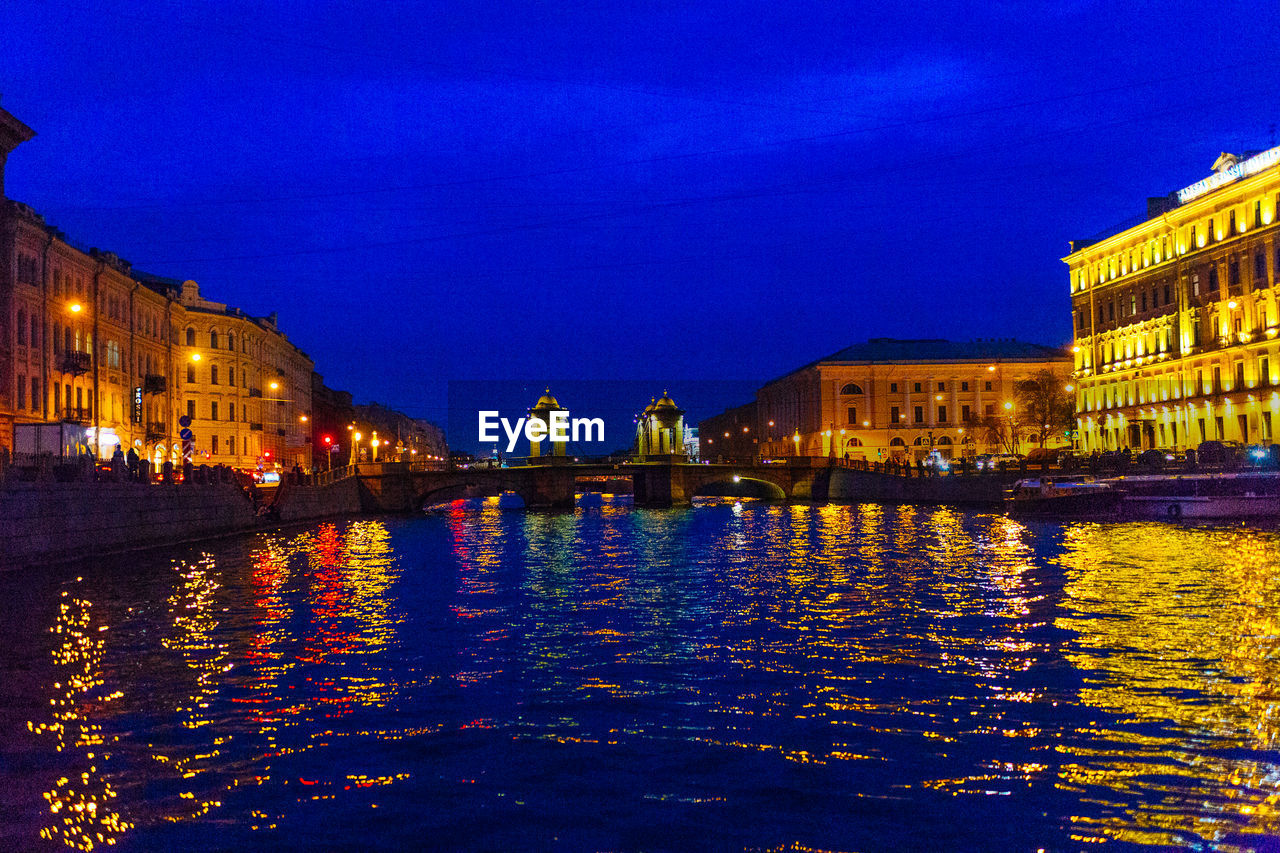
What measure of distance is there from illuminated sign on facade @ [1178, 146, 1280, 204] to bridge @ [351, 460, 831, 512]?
38539mm

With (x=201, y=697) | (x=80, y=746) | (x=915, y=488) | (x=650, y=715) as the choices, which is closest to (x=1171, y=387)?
(x=915, y=488)

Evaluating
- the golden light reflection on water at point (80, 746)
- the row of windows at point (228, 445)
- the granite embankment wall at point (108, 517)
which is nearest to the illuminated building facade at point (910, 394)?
the row of windows at point (228, 445)

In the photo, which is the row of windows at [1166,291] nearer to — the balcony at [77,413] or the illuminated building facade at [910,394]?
the illuminated building facade at [910,394]

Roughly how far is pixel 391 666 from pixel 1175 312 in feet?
259

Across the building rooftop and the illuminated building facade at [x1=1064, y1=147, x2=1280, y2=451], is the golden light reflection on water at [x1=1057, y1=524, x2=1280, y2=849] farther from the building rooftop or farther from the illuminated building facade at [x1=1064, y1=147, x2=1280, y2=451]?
the building rooftop

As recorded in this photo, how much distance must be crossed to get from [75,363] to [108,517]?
76.8 feet

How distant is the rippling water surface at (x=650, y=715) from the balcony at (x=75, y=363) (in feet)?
108

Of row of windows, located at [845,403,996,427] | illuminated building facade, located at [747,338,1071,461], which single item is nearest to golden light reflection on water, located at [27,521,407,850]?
illuminated building facade, located at [747,338,1071,461]

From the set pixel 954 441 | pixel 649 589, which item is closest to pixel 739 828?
pixel 649 589

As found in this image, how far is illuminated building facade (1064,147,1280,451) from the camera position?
71.6 m

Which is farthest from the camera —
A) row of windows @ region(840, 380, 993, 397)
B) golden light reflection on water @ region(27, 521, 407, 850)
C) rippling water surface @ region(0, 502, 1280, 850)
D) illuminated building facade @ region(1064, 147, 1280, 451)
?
row of windows @ region(840, 380, 993, 397)

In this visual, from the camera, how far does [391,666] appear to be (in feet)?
53.9

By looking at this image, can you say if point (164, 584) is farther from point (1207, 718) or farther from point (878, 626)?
point (1207, 718)

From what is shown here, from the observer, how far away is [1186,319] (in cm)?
8138
